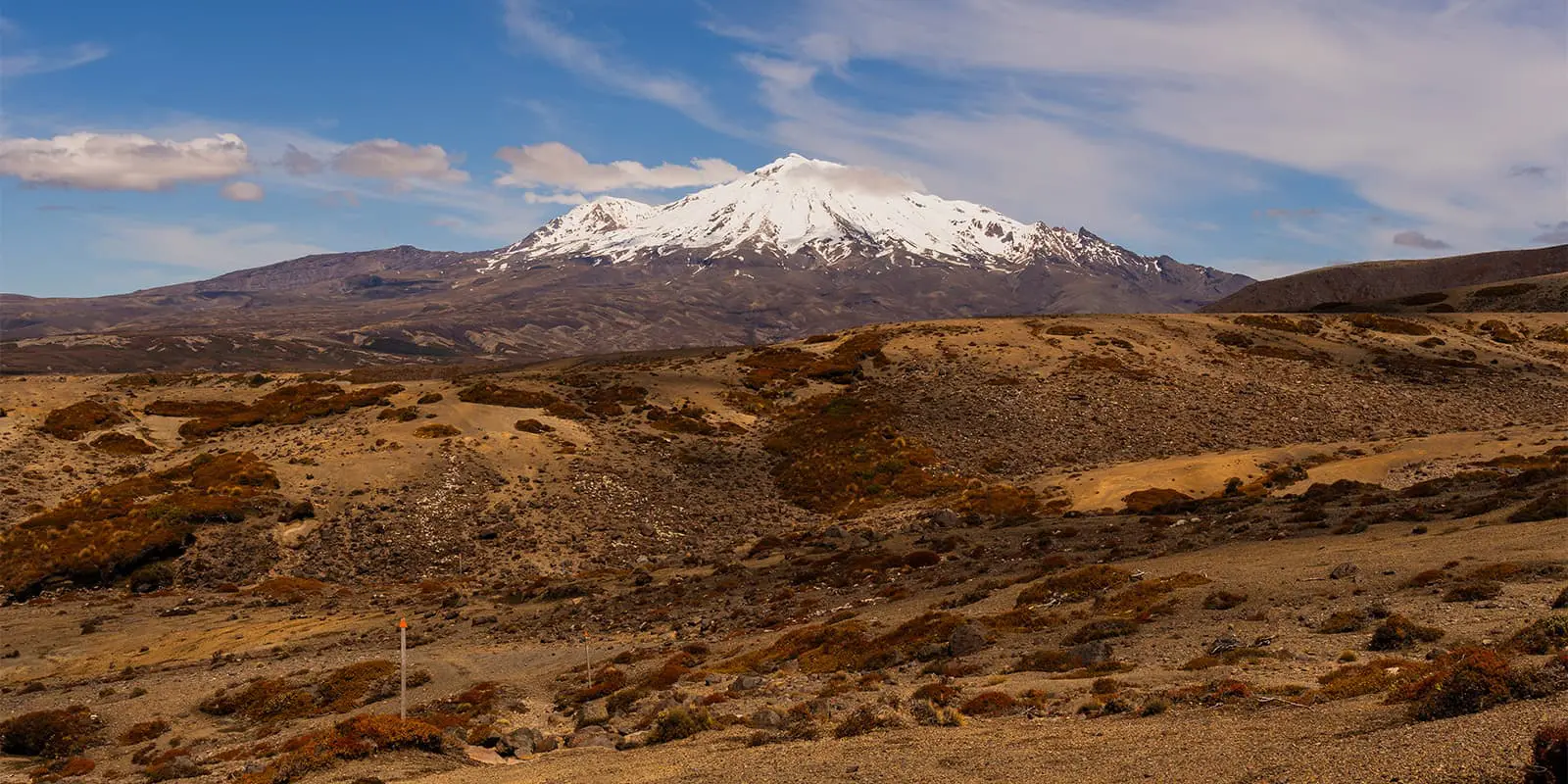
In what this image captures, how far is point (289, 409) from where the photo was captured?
61.8m

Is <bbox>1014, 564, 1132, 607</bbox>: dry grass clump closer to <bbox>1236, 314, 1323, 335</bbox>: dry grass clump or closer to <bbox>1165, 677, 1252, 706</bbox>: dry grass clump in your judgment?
<bbox>1165, 677, 1252, 706</bbox>: dry grass clump

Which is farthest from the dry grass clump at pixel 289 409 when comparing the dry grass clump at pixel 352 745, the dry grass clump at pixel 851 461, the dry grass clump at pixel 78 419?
the dry grass clump at pixel 352 745

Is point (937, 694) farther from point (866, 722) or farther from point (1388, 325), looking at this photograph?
point (1388, 325)

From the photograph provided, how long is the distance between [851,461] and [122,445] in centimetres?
4318

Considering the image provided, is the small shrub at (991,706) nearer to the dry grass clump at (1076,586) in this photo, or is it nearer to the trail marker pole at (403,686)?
the dry grass clump at (1076,586)

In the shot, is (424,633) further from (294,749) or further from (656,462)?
Answer: (656,462)

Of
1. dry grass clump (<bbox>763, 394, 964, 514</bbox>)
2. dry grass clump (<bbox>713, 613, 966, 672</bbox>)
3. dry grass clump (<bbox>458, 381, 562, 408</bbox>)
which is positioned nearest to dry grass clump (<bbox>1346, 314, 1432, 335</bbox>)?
dry grass clump (<bbox>763, 394, 964, 514</bbox>)

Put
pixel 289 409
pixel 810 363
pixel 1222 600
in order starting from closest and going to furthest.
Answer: pixel 1222 600 → pixel 289 409 → pixel 810 363

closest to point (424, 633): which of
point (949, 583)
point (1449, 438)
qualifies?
point (949, 583)

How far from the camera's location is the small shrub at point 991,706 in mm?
18172

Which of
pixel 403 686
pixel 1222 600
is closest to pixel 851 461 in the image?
pixel 1222 600

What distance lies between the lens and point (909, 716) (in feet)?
60.4

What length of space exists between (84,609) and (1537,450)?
6408 cm

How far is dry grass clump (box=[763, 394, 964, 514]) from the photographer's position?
2096 inches
